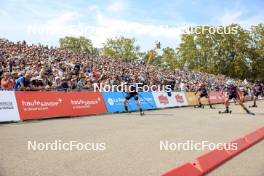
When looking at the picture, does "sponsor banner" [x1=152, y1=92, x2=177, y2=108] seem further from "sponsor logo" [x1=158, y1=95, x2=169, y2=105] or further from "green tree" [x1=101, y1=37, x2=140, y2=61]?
"green tree" [x1=101, y1=37, x2=140, y2=61]

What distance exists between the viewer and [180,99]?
1119 inches

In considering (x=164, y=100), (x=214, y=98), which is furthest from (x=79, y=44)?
(x=164, y=100)

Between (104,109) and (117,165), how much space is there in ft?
43.0

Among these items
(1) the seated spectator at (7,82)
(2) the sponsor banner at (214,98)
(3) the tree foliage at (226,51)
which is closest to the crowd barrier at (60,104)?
(1) the seated spectator at (7,82)

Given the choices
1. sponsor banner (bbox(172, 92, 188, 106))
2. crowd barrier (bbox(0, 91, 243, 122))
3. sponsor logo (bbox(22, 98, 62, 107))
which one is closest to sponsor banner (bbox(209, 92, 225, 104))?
sponsor banner (bbox(172, 92, 188, 106))

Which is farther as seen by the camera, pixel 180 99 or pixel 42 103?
pixel 180 99

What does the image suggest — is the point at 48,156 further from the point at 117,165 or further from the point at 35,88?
the point at 35,88

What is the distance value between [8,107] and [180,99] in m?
16.9

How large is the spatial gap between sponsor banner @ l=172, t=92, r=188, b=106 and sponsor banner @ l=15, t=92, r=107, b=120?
9.65m

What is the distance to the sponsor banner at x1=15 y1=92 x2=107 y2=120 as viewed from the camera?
14.6 meters

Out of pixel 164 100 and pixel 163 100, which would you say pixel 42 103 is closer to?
pixel 163 100

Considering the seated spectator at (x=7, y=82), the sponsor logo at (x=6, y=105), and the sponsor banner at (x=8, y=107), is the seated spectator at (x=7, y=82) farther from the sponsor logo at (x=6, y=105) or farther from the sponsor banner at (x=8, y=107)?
the sponsor logo at (x=6, y=105)

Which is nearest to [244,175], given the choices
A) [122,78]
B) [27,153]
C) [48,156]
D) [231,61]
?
[48,156]

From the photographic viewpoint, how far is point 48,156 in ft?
22.4
